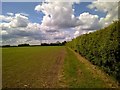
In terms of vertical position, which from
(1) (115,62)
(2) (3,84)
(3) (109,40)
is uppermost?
(3) (109,40)

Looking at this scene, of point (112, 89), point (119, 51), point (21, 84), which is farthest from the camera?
point (21, 84)

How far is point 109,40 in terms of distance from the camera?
12.5m

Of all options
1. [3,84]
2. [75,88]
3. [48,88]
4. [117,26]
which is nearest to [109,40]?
[117,26]

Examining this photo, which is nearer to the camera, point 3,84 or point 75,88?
point 75,88

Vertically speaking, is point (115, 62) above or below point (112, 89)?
above

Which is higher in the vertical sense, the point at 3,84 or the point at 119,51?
the point at 119,51

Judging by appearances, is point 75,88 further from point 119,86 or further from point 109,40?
point 109,40

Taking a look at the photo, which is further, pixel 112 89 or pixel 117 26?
pixel 117 26

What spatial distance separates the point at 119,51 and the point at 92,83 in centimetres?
227

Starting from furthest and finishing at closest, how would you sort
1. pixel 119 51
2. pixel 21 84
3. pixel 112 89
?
pixel 21 84 → pixel 119 51 → pixel 112 89

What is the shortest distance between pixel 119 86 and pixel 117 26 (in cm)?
318

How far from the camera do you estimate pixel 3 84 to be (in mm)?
12438

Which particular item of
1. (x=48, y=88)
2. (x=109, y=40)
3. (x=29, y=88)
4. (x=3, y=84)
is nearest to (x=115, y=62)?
(x=109, y=40)

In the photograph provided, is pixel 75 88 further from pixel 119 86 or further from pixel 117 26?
pixel 117 26
